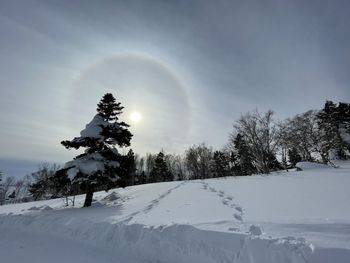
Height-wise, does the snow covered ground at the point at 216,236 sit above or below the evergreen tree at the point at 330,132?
below

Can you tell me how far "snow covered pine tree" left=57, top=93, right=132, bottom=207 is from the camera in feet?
48.7

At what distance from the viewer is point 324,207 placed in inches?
282

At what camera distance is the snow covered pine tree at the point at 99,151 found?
585 inches

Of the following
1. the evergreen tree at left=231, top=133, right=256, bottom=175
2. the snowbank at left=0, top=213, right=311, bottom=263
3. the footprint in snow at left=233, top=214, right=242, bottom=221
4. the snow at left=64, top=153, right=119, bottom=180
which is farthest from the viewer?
the evergreen tree at left=231, top=133, right=256, bottom=175

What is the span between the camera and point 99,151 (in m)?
16.2

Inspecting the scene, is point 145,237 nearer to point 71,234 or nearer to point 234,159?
point 71,234

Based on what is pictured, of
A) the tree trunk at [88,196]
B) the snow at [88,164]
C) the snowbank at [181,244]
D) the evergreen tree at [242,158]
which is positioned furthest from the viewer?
the evergreen tree at [242,158]

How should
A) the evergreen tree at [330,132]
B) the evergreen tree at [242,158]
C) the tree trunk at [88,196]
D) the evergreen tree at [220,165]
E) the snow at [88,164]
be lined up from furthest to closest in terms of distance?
the evergreen tree at [220,165] < the evergreen tree at [242,158] < the evergreen tree at [330,132] < the tree trunk at [88,196] < the snow at [88,164]

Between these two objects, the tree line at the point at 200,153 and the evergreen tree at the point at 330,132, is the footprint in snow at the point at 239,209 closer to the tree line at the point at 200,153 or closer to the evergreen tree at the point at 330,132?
the tree line at the point at 200,153

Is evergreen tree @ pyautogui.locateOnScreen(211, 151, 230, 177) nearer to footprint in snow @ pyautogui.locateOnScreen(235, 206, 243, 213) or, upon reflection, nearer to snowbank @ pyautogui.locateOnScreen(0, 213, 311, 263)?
footprint in snow @ pyautogui.locateOnScreen(235, 206, 243, 213)

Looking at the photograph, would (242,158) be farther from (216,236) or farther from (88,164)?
(216,236)

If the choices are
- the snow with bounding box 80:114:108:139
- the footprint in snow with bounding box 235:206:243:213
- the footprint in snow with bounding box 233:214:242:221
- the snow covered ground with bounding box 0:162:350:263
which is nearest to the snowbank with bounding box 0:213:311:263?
the snow covered ground with bounding box 0:162:350:263

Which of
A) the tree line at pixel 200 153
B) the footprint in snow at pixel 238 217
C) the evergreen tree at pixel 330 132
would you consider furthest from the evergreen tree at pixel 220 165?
the footprint in snow at pixel 238 217

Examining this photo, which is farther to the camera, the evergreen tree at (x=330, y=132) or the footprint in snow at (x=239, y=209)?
the evergreen tree at (x=330, y=132)
